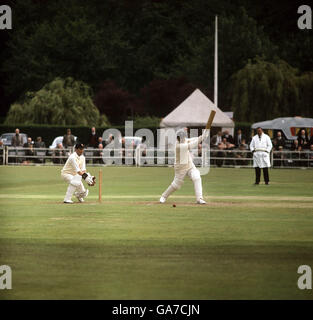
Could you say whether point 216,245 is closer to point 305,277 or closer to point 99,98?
point 305,277

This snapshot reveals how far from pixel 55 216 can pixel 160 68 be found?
62.8 meters

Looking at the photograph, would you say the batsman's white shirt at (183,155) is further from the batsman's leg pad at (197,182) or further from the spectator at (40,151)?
the spectator at (40,151)

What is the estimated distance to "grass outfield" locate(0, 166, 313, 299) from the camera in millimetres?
9086

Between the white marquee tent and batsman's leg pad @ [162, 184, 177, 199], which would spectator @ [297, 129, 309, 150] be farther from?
batsman's leg pad @ [162, 184, 177, 199]

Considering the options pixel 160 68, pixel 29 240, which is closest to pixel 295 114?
pixel 160 68

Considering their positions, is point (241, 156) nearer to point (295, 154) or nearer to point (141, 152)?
point (295, 154)

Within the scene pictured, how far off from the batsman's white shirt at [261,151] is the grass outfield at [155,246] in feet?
18.2

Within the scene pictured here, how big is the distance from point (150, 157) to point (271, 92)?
18.0 metres

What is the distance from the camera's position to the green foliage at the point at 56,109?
57812 mm

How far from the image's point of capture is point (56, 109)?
5800cm

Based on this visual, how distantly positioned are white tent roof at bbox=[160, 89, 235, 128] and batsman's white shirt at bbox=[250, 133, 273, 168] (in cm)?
1581

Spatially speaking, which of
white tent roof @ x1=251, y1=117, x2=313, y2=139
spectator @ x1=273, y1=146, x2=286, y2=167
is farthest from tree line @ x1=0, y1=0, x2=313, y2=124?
spectator @ x1=273, y1=146, x2=286, y2=167

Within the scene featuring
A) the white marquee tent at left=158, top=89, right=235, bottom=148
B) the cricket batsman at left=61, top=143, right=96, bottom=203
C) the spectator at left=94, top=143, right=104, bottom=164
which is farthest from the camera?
the white marquee tent at left=158, top=89, right=235, bottom=148

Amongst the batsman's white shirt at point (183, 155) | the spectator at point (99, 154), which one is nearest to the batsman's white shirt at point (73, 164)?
the batsman's white shirt at point (183, 155)
